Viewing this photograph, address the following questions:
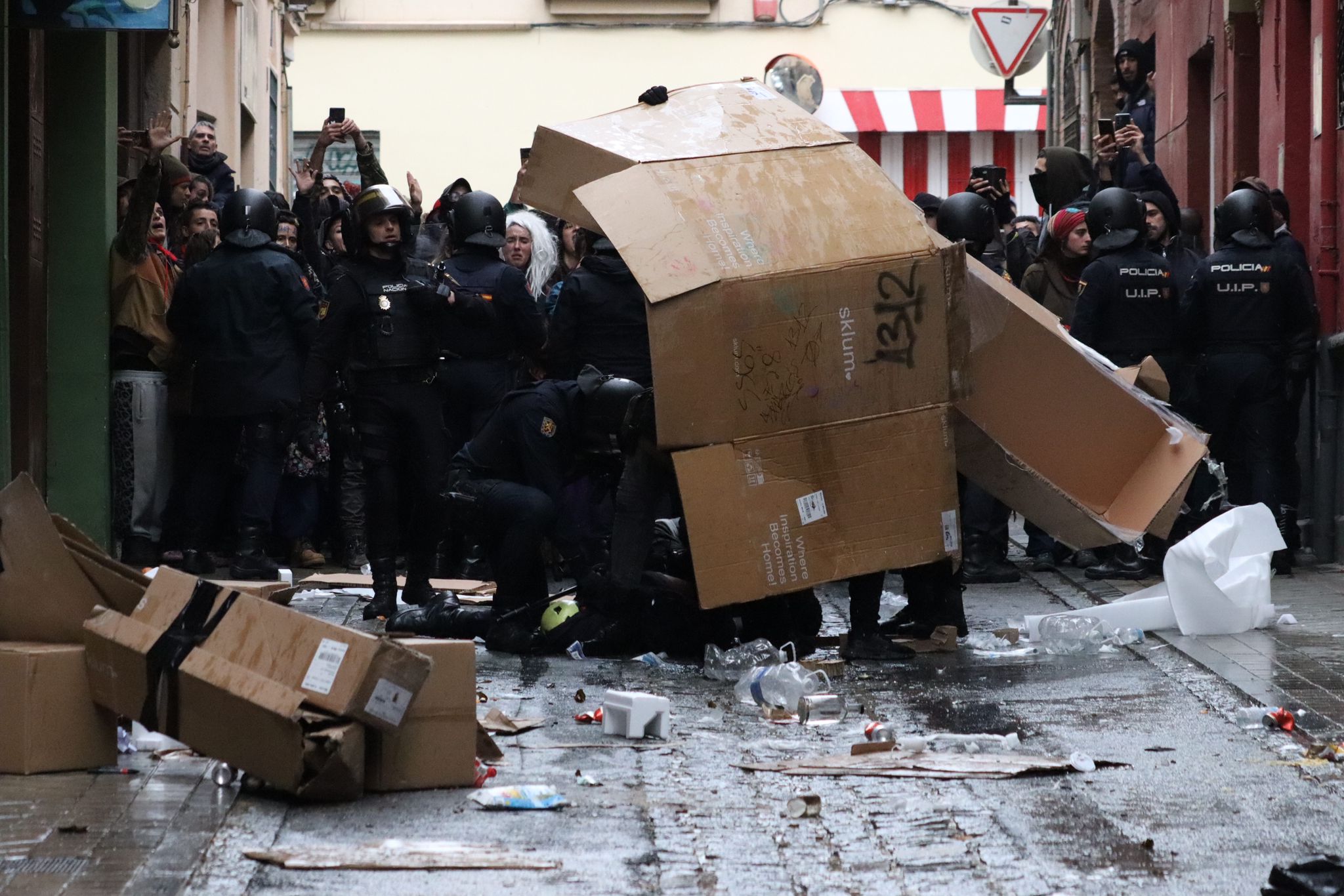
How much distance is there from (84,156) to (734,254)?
16.3 ft

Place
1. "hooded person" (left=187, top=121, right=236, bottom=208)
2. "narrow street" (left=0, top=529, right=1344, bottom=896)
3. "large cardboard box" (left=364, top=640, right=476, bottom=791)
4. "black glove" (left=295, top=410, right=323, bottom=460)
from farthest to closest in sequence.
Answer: "hooded person" (left=187, top=121, right=236, bottom=208), "black glove" (left=295, top=410, right=323, bottom=460), "large cardboard box" (left=364, top=640, right=476, bottom=791), "narrow street" (left=0, top=529, right=1344, bottom=896)

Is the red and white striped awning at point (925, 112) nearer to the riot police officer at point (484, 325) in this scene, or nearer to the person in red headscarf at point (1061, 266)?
the person in red headscarf at point (1061, 266)

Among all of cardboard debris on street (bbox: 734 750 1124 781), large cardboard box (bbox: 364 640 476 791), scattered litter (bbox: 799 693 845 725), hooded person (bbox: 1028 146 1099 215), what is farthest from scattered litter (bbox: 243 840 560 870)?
hooded person (bbox: 1028 146 1099 215)

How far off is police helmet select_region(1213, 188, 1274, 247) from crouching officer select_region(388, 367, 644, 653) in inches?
159

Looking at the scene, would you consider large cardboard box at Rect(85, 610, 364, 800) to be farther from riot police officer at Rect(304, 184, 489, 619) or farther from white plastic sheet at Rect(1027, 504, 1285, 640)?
white plastic sheet at Rect(1027, 504, 1285, 640)

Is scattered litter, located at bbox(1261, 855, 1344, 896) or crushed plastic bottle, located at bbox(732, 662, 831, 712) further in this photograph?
crushed plastic bottle, located at bbox(732, 662, 831, 712)

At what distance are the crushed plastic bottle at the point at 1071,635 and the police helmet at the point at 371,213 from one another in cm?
312

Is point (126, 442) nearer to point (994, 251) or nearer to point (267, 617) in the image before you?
point (994, 251)

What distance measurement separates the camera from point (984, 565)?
1004 cm

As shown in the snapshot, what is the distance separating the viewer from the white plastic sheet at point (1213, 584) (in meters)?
7.84

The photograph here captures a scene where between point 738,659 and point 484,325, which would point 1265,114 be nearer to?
point 484,325

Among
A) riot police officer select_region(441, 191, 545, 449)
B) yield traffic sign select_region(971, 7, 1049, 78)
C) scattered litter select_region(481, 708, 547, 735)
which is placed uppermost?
yield traffic sign select_region(971, 7, 1049, 78)

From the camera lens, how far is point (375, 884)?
13.6ft

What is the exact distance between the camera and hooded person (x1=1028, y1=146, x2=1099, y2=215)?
12625mm
